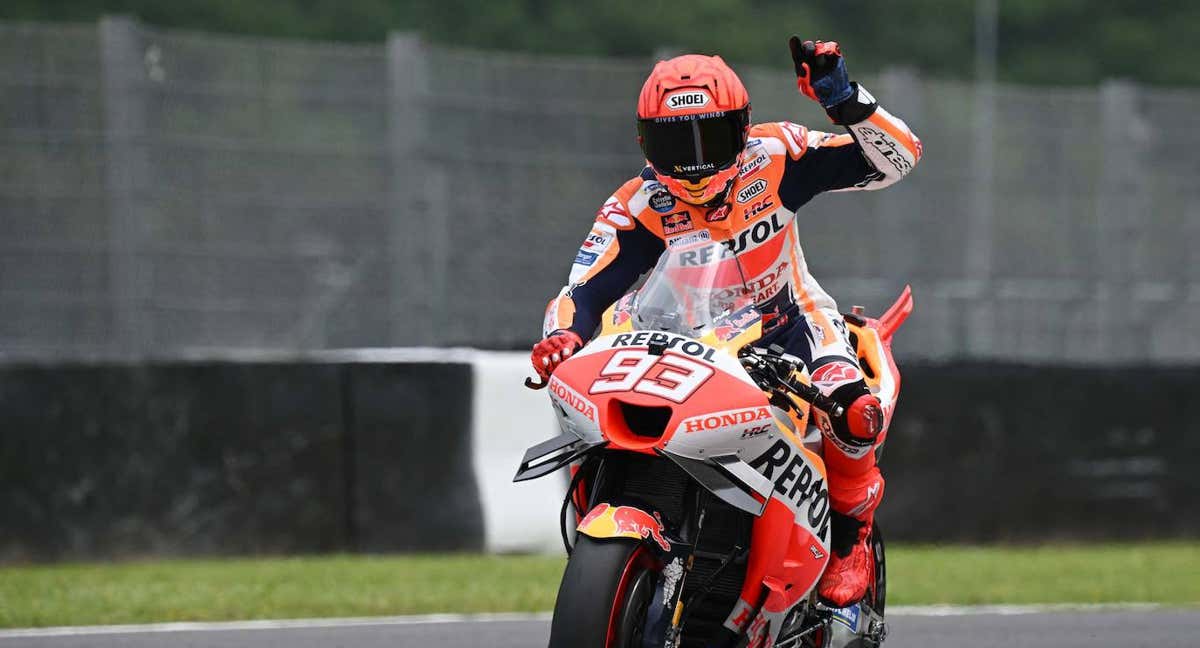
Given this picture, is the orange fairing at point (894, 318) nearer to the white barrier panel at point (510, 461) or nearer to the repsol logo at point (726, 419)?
the repsol logo at point (726, 419)

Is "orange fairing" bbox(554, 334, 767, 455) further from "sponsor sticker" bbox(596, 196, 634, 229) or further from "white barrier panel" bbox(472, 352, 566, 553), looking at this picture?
"white barrier panel" bbox(472, 352, 566, 553)

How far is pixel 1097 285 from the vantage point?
1444 cm

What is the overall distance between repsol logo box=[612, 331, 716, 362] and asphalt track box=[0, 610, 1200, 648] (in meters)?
2.82

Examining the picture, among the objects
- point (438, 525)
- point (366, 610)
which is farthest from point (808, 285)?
point (438, 525)

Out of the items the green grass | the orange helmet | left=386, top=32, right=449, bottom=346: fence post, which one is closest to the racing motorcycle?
the orange helmet

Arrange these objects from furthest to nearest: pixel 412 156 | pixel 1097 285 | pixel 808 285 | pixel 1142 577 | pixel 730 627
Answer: pixel 1097 285
pixel 412 156
pixel 1142 577
pixel 808 285
pixel 730 627

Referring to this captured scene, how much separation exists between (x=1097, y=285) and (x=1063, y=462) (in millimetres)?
2602

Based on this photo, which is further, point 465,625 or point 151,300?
point 151,300

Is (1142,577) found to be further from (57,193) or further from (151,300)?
(57,193)

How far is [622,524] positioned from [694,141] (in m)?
1.22

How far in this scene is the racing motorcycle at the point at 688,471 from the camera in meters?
4.99

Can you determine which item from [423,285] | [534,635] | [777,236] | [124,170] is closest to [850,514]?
[777,236]

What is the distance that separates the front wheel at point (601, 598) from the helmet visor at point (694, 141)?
1.20 metres

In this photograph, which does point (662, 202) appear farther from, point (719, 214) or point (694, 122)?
point (694, 122)
